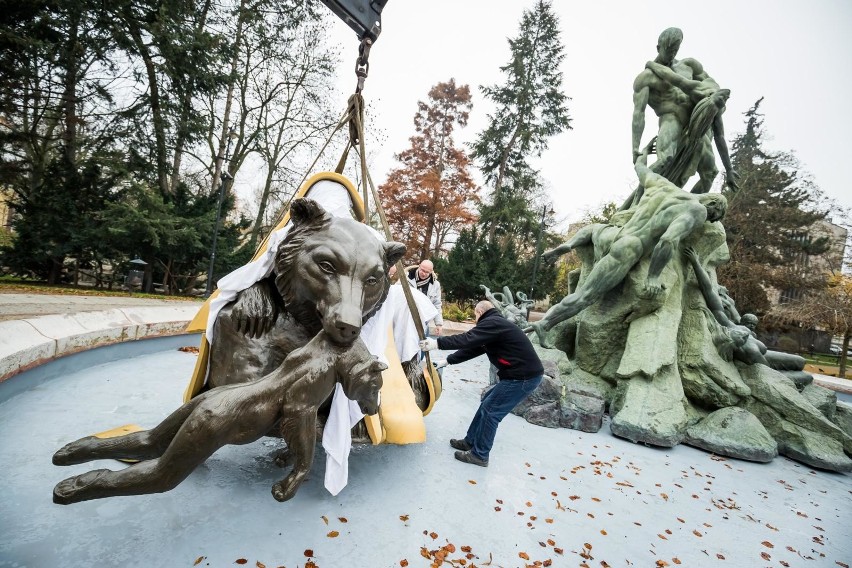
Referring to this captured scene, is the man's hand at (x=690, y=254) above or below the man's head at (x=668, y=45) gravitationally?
below

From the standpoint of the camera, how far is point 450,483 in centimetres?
272

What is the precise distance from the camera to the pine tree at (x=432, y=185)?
2027cm

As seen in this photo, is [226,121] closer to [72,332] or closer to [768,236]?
[72,332]

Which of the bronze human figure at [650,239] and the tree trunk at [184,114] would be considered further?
the tree trunk at [184,114]

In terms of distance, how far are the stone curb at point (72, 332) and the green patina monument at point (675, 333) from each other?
433cm

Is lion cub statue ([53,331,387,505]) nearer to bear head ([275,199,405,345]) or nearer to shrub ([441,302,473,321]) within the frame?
bear head ([275,199,405,345])

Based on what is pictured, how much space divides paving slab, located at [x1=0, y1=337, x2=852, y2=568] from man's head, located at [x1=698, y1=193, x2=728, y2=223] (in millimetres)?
3207

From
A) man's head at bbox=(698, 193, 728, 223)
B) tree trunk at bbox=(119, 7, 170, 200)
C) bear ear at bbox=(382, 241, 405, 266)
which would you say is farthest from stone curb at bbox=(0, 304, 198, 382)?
tree trunk at bbox=(119, 7, 170, 200)

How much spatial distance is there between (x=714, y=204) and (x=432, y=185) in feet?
50.9

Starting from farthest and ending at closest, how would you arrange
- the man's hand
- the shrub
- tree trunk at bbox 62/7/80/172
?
the shrub
tree trunk at bbox 62/7/80/172
the man's hand

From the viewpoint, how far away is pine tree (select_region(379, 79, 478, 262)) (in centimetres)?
2027

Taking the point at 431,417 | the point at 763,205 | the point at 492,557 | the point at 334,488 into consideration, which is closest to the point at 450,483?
the point at 492,557

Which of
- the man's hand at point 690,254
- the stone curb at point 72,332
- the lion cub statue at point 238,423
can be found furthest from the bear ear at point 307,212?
the man's hand at point 690,254

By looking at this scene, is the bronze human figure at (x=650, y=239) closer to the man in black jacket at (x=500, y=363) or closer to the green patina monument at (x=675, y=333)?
the green patina monument at (x=675, y=333)
